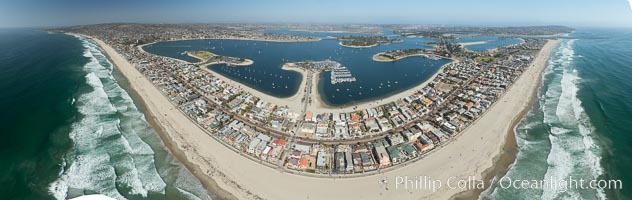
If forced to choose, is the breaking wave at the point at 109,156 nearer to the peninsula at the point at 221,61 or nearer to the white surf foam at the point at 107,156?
the white surf foam at the point at 107,156

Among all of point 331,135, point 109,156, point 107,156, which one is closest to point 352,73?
point 331,135

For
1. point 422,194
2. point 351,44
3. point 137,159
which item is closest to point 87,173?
point 137,159

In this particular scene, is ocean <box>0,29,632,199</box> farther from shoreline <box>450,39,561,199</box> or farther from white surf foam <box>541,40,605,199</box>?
shoreline <box>450,39,561,199</box>

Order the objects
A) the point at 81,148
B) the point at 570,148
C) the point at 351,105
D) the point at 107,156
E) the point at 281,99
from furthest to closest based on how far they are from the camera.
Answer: the point at 281,99 → the point at 351,105 → the point at 570,148 → the point at 81,148 → the point at 107,156

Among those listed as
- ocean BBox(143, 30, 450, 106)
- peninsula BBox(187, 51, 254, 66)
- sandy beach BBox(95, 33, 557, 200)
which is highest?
peninsula BBox(187, 51, 254, 66)

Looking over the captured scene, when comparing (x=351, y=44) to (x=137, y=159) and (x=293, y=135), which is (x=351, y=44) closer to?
(x=293, y=135)

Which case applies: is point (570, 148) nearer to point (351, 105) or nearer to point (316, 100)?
point (351, 105)

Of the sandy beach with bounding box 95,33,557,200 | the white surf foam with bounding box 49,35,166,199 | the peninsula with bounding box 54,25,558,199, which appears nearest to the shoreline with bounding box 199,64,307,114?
the peninsula with bounding box 54,25,558,199
